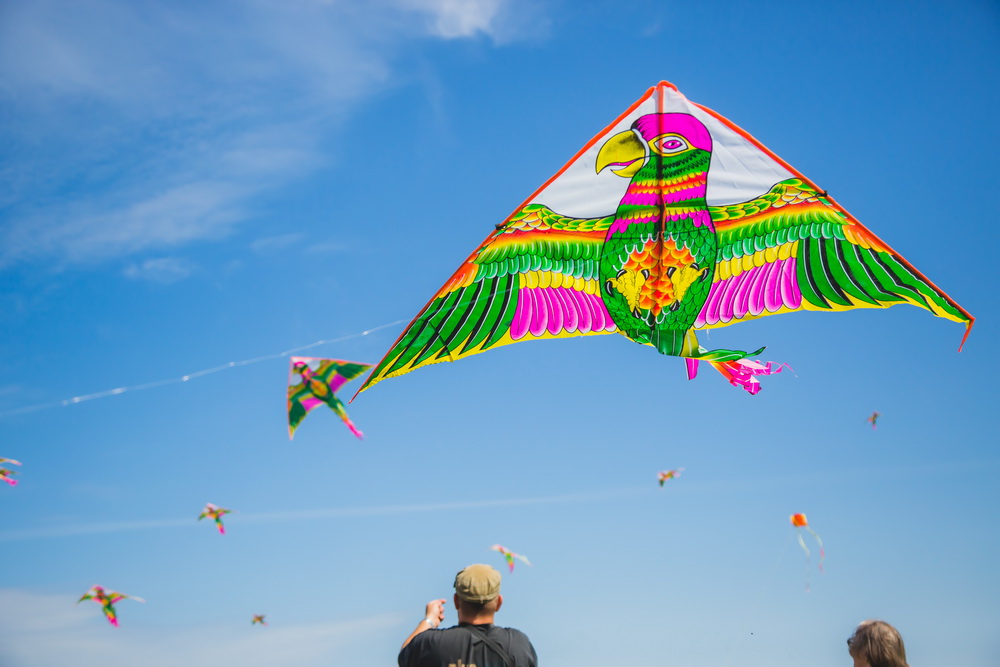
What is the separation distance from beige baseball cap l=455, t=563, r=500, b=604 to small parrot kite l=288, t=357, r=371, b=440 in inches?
137

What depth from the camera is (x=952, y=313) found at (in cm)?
601

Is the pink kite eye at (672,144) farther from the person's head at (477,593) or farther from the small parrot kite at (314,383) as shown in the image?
the person's head at (477,593)

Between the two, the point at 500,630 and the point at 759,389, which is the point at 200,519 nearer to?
the point at 759,389

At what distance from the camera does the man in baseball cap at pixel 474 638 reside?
2.65 metres

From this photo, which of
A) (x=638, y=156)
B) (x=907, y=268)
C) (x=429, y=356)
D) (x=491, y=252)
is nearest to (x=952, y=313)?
(x=907, y=268)

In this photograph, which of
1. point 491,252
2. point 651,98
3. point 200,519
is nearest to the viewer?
point 651,98

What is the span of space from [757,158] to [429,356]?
9.26 ft

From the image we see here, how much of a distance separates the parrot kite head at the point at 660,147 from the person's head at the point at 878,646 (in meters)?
4.03

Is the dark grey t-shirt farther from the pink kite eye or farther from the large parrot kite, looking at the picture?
the pink kite eye

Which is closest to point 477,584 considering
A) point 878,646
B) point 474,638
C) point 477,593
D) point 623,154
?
point 477,593

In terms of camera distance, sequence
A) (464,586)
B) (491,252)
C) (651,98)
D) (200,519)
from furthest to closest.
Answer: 1. (200,519)
2. (491,252)
3. (651,98)
4. (464,586)

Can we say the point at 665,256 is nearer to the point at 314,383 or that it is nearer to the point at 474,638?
the point at 314,383

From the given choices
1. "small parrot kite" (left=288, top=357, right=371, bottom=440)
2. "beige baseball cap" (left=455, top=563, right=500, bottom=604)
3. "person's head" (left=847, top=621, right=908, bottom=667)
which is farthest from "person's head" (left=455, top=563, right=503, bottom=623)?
"small parrot kite" (left=288, top=357, right=371, bottom=440)

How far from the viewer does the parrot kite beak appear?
6102 millimetres
